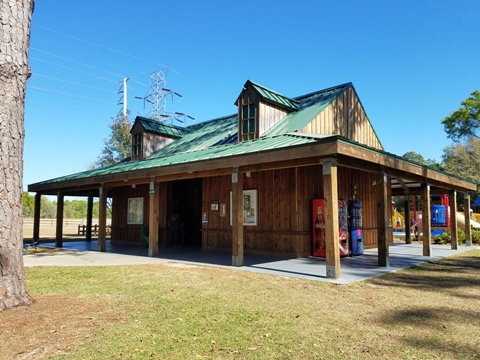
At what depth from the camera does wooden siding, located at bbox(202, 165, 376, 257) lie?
11727mm

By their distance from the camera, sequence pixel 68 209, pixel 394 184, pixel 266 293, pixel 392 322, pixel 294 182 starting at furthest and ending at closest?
pixel 68 209 < pixel 394 184 < pixel 294 182 < pixel 266 293 < pixel 392 322

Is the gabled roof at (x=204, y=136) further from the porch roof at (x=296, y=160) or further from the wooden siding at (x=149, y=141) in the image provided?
the porch roof at (x=296, y=160)

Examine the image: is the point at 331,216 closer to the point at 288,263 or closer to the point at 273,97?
the point at 288,263

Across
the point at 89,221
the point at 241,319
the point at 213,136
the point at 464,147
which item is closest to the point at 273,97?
the point at 213,136

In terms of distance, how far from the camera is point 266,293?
257 inches

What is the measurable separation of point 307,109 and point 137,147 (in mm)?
9672

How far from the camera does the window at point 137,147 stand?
1948 centimetres

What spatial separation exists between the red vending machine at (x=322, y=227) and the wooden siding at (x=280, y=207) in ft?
0.74

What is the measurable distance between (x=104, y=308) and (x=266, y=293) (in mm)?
2738

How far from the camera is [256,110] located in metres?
14.1

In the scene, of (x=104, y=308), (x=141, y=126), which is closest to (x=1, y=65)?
(x=104, y=308)

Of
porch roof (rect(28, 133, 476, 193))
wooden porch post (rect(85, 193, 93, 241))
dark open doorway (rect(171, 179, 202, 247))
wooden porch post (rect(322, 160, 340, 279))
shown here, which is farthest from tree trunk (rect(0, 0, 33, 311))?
wooden porch post (rect(85, 193, 93, 241))

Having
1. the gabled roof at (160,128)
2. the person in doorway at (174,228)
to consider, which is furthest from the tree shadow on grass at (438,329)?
the gabled roof at (160,128)

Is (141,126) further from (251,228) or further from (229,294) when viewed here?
(229,294)
